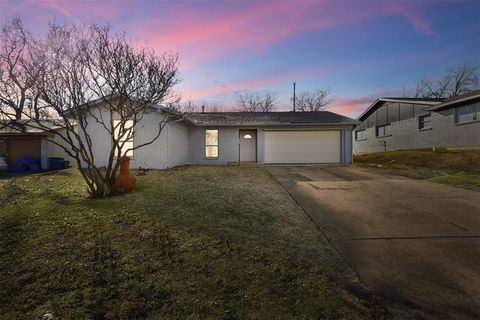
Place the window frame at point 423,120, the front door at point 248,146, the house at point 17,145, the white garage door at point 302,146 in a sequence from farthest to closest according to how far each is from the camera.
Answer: the window frame at point 423,120 < the front door at point 248,146 < the white garage door at point 302,146 < the house at point 17,145

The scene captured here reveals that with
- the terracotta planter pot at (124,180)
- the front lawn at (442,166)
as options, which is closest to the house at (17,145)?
the terracotta planter pot at (124,180)

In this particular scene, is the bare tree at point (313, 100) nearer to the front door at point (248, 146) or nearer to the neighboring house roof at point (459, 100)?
the neighboring house roof at point (459, 100)

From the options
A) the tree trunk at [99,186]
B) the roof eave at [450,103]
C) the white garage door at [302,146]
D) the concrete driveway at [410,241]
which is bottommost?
the concrete driveway at [410,241]

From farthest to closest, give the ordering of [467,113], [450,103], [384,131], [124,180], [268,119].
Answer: [384,131] < [268,119] < [450,103] < [467,113] < [124,180]

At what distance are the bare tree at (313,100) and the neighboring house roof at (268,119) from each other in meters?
25.0

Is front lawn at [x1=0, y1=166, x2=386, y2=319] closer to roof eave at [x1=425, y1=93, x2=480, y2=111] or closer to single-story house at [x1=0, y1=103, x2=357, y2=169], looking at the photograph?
single-story house at [x1=0, y1=103, x2=357, y2=169]

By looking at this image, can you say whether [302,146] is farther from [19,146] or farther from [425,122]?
[19,146]

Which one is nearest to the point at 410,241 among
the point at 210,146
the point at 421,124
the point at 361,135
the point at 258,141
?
the point at 258,141

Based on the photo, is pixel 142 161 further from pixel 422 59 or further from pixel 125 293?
pixel 422 59

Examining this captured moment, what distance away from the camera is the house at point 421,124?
16.8 meters

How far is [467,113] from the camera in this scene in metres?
17.0

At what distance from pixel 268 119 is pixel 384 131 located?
46.2 feet

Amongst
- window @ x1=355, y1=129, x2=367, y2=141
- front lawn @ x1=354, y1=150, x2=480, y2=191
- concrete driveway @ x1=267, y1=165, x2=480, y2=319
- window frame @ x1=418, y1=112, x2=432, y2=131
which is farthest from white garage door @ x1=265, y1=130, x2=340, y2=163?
window @ x1=355, y1=129, x2=367, y2=141

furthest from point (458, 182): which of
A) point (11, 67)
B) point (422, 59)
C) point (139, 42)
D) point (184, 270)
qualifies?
point (11, 67)
